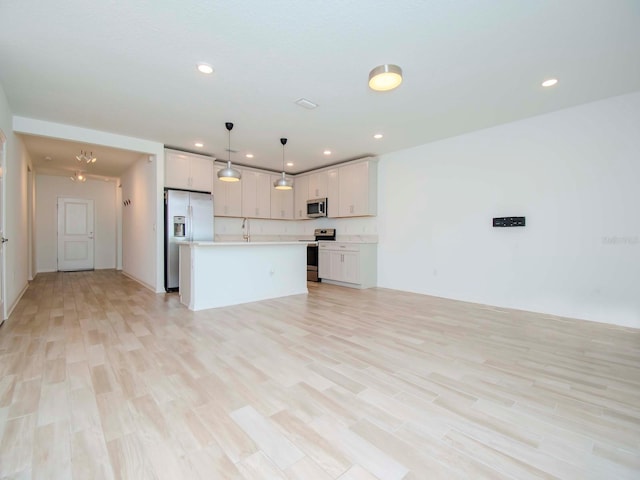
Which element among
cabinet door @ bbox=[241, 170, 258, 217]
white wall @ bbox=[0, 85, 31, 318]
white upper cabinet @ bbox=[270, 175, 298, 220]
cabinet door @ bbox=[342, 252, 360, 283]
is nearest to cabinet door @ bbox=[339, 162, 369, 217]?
cabinet door @ bbox=[342, 252, 360, 283]

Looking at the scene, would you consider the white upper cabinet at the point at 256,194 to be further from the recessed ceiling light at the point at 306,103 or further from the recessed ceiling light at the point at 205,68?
the recessed ceiling light at the point at 205,68

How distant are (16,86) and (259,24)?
311 centimetres

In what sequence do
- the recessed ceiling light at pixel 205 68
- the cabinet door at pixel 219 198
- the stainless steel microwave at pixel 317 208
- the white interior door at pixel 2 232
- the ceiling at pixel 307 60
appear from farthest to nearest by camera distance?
the stainless steel microwave at pixel 317 208, the cabinet door at pixel 219 198, the white interior door at pixel 2 232, the recessed ceiling light at pixel 205 68, the ceiling at pixel 307 60

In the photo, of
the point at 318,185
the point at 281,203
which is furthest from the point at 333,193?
the point at 281,203

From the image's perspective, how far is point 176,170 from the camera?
555 cm

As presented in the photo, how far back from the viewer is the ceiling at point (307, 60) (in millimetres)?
2146

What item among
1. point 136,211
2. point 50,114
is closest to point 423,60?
point 50,114

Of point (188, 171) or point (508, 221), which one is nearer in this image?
point (508, 221)

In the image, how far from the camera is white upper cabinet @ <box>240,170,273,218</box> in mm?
6891

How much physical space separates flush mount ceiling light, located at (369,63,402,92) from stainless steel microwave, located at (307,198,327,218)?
164 inches

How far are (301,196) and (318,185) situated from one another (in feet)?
2.35

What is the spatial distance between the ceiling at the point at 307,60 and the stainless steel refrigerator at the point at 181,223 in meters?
1.45

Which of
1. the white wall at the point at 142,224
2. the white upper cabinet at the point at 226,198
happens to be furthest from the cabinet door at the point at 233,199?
the white wall at the point at 142,224

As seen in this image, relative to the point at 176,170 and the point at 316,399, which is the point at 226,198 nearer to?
the point at 176,170
